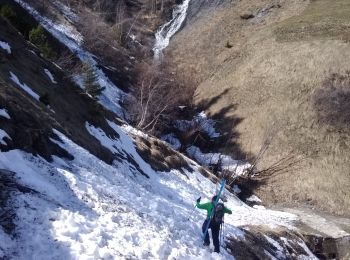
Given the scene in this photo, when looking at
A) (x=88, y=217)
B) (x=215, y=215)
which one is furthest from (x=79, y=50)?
(x=88, y=217)

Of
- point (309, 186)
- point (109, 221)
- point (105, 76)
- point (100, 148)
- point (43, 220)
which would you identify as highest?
point (43, 220)

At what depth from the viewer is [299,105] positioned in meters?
39.6

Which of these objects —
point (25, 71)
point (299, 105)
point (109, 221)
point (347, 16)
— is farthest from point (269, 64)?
point (109, 221)

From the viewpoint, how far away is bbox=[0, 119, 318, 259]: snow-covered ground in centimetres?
995

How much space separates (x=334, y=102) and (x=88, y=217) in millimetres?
30803

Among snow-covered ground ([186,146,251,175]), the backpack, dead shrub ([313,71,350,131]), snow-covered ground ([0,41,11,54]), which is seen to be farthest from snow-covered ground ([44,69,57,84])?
dead shrub ([313,71,350,131])

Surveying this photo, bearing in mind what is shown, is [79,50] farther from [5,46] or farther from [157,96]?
[5,46]

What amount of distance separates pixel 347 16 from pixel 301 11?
7994 millimetres

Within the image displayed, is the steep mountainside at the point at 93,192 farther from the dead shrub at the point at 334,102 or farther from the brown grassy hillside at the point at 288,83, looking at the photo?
the dead shrub at the point at 334,102

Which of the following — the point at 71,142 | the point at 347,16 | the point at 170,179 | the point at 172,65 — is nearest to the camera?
the point at 71,142

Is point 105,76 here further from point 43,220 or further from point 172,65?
point 43,220

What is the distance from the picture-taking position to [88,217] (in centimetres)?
1161

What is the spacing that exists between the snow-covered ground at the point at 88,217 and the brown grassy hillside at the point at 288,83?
17858 millimetres

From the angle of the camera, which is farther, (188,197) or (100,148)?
(188,197)
